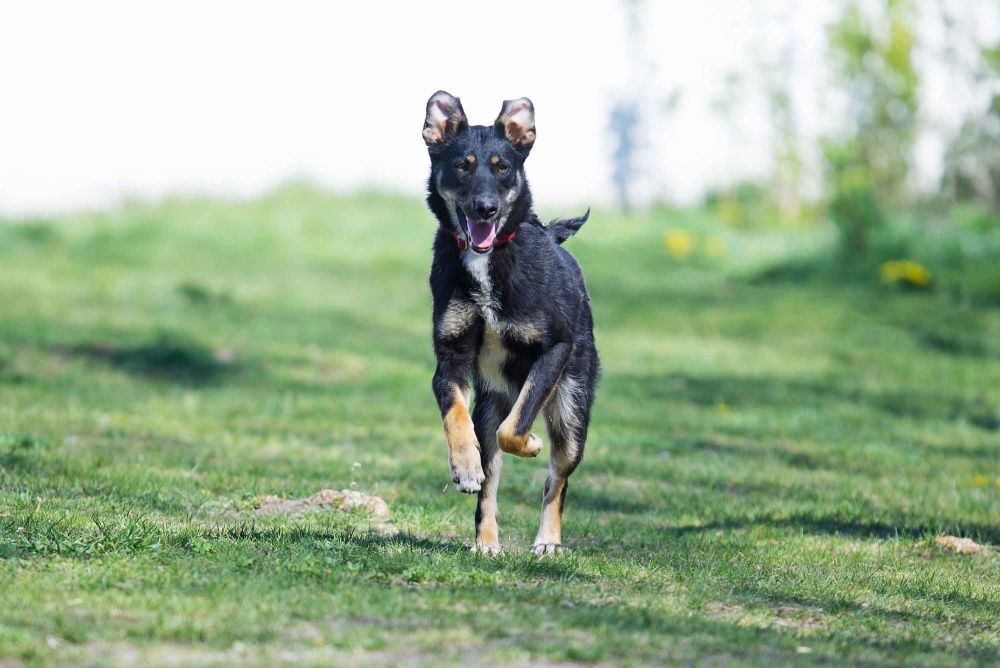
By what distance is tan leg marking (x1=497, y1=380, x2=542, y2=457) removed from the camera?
7.09m

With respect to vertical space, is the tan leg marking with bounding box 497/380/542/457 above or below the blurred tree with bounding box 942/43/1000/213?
below

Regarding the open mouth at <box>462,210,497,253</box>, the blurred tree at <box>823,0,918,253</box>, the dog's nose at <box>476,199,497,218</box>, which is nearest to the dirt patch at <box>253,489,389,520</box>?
the open mouth at <box>462,210,497,253</box>

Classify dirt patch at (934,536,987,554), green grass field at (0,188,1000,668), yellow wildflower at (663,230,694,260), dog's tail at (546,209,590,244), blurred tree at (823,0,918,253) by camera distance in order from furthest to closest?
yellow wildflower at (663,230,694,260), blurred tree at (823,0,918,253), dirt patch at (934,536,987,554), dog's tail at (546,209,590,244), green grass field at (0,188,1000,668)

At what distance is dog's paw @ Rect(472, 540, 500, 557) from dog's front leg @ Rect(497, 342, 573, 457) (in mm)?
508

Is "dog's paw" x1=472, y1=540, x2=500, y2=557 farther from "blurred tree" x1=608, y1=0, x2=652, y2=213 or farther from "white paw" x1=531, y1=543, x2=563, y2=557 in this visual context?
"blurred tree" x1=608, y1=0, x2=652, y2=213

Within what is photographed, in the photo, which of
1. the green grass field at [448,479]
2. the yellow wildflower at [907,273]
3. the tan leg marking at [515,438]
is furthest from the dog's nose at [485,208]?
the yellow wildflower at [907,273]

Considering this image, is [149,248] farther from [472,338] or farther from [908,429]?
[472,338]

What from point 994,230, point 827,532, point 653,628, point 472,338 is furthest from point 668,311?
point 653,628

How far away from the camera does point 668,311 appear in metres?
22.0

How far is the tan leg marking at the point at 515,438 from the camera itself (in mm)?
7090

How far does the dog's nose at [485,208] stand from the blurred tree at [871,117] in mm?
17534

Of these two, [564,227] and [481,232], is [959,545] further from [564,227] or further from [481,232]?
[481,232]

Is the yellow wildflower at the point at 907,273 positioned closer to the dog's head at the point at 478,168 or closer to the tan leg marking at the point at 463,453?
the dog's head at the point at 478,168

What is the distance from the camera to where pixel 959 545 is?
8633 mm
